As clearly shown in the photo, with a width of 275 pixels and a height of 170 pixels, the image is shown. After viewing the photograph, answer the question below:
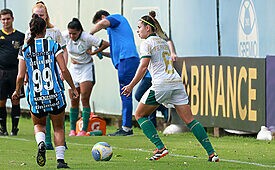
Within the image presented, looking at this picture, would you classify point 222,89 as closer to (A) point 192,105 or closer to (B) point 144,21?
(A) point 192,105

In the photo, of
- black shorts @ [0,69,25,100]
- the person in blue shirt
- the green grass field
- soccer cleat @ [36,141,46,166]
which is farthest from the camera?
black shorts @ [0,69,25,100]

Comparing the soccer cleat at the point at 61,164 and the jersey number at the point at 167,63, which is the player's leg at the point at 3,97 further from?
the soccer cleat at the point at 61,164

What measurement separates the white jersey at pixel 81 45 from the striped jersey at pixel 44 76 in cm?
599

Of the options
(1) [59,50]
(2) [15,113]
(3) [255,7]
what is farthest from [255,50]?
(1) [59,50]

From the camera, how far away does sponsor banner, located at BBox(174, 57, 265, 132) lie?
17.7 meters

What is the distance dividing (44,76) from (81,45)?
6223 millimetres

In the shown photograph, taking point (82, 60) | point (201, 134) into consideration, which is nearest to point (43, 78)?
point (201, 134)

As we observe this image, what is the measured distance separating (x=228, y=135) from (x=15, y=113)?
3.78 metres

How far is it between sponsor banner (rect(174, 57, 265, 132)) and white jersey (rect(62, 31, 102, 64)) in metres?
1.91

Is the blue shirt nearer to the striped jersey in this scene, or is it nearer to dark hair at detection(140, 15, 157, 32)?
dark hair at detection(140, 15, 157, 32)

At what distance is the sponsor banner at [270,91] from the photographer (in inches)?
677

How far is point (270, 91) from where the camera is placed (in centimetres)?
1728

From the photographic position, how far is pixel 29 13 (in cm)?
2577

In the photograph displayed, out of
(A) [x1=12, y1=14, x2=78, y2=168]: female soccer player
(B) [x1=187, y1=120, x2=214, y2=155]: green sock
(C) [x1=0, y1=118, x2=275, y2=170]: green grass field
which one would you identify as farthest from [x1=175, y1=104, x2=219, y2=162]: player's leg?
(A) [x1=12, y1=14, x2=78, y2=168]: female soccer player
